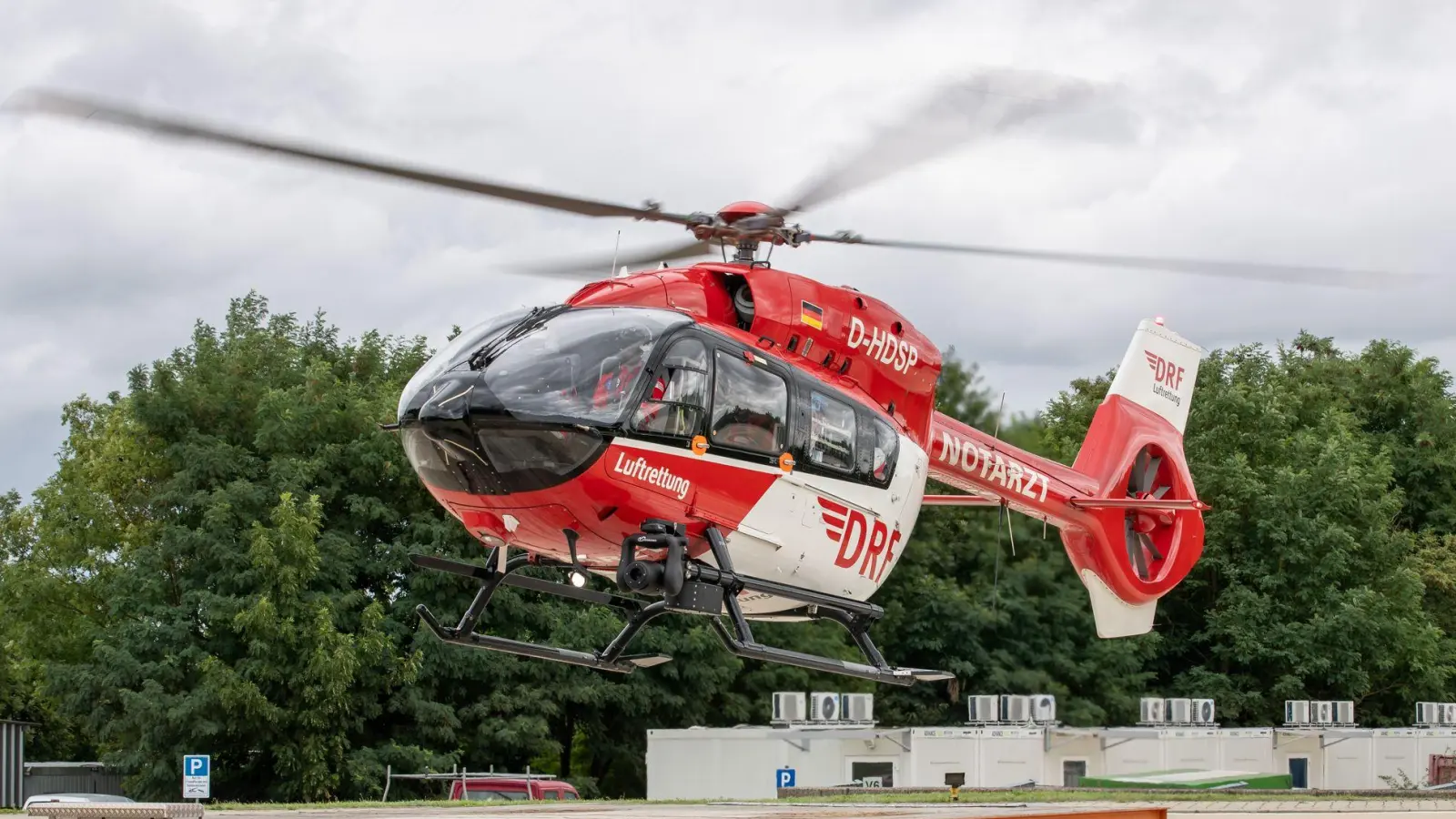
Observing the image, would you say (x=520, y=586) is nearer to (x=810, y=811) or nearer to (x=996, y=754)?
(x=810, y=811)

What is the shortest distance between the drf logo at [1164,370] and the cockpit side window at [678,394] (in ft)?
32.6

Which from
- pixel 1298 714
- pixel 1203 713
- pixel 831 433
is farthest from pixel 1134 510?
pixel 1298 714

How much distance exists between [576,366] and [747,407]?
63.8 inches

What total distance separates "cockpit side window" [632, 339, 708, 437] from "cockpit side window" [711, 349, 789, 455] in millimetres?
173

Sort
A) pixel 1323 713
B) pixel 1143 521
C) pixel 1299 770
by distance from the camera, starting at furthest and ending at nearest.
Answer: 1. pixel 1323 713
2. pixel 1299 770
3. pixel 1143 521

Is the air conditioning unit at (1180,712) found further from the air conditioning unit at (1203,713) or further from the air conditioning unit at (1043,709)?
the air conditioning unit at (1043,709)

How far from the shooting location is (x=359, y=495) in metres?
37.3

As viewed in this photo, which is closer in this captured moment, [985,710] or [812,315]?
[812,315]

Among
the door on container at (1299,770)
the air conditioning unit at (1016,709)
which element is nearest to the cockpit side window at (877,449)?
the air conditioning unit at (1016,709)

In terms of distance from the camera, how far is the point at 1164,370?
70.0ft

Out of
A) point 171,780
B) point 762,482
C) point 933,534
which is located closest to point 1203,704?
point 933,534

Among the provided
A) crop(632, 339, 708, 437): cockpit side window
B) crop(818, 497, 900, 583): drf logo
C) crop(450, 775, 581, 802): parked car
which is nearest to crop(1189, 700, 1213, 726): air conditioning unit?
crop(450, 775, 581, 802): parked car

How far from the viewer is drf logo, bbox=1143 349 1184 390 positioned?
833 inches

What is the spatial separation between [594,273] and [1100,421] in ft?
24.2
